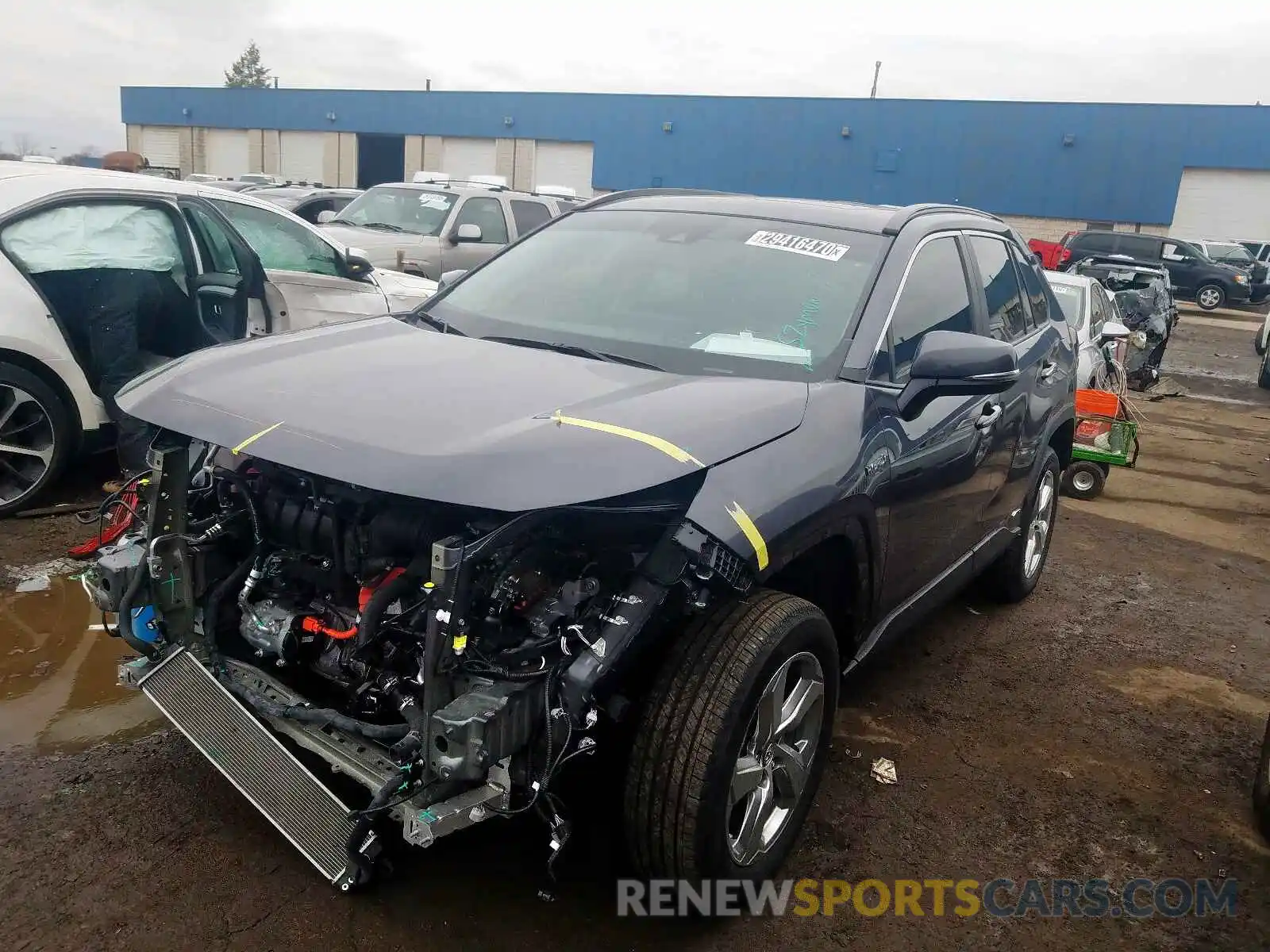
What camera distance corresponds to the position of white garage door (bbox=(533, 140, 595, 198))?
124 ft

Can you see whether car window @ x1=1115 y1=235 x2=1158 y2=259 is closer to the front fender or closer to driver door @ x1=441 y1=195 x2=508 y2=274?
driver door @ x1=441 y1=195 x2=508 y2=274

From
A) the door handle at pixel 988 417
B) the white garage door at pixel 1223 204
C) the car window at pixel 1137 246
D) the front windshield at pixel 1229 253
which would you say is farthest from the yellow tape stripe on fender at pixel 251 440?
the white garage door at pixel 1223 204

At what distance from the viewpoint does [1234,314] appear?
87.2ft

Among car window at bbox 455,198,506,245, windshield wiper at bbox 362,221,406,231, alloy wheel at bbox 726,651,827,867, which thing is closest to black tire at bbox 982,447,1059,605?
alloy wheel at bbox 726,651,827,867

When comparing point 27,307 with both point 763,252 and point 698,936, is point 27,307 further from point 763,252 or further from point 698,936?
point 698,936

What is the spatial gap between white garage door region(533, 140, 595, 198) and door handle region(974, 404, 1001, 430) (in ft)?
117

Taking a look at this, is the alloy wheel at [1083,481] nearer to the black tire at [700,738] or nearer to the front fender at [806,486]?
the front fender at [806,486]

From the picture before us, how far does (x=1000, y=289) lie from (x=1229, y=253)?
28409mm

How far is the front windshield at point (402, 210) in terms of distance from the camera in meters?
11.0

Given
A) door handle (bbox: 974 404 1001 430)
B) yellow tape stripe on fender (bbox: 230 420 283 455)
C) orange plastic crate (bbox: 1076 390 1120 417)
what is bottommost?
orange plastic crate (bbox: 1076 390 1120 417)

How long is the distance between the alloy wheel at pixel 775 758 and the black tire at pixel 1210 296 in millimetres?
28505

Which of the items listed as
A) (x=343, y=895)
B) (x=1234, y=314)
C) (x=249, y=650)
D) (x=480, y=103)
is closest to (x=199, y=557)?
(x=249, y=650)

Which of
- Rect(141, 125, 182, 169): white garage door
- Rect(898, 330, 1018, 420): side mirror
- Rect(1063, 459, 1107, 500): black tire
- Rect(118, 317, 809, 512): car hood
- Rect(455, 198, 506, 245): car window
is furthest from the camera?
Rect(141, 125, 182, 169): white garage door

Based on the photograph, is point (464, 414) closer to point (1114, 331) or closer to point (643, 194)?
point (643, 194)
